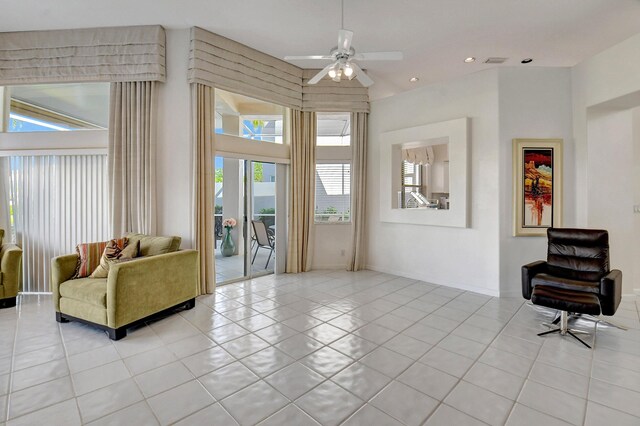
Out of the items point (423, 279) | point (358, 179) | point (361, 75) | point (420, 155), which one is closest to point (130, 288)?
point (361, 75)

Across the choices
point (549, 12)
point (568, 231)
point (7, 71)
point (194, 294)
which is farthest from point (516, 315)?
point (7, 71)

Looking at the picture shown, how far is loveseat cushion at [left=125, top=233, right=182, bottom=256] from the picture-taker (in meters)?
3.69

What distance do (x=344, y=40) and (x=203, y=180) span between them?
2.61m

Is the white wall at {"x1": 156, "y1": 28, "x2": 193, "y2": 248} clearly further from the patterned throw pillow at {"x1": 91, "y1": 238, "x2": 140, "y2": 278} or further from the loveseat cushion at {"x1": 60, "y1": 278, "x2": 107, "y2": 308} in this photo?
the loveseat cushion at {"x1": 60, "y1": 278, "x2": 107, "y2": 308}

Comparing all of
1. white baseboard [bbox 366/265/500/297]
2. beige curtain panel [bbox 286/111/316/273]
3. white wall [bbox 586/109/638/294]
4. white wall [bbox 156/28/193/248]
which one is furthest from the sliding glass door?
white wall [bbox 586/109/638/294]

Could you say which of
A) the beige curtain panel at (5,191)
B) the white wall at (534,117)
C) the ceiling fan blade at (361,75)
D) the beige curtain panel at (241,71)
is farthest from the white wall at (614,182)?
the beige curtain panel at (5,191)

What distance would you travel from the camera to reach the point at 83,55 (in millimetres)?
4164

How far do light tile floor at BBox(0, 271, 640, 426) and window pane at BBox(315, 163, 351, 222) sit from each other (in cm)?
231

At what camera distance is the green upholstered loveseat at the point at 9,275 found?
147 inches

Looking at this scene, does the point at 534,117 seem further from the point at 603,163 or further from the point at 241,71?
the point at 241,71

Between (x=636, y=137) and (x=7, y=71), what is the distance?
8928mm

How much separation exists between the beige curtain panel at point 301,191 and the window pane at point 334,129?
0.24 m

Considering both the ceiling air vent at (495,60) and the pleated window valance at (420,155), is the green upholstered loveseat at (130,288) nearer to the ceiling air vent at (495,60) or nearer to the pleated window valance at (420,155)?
the ceiling air vent at (495,60)

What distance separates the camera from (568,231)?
372 centimetres
